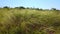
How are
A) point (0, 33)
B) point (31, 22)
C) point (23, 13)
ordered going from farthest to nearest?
1. point (23, 13)
2. point (31, 22)
3. point (0, 33)

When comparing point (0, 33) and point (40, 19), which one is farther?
point (40, 19)

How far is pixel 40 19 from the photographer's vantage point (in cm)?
1359

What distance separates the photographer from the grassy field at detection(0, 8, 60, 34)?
12531 millimetres

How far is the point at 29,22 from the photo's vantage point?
1298cm

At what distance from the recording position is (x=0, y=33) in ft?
40.0

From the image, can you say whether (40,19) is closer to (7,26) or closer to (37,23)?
(37,23)

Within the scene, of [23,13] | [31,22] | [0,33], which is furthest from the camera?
[23,13]

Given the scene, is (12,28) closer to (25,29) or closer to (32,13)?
(25,29)

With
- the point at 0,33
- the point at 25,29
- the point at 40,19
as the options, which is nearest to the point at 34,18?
the point at 40,19

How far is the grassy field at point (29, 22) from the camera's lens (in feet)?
41.1

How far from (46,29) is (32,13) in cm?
165

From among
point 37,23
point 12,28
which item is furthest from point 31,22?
point 12,28

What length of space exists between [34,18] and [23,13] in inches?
31.5

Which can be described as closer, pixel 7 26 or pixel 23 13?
pixel 7 26
